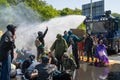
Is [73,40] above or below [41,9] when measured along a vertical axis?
above

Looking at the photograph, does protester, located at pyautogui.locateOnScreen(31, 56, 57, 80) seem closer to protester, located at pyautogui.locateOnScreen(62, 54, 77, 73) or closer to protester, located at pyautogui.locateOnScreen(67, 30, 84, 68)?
protester, located at pyautogui.locateOnScreen(62, 54, 77, 73)

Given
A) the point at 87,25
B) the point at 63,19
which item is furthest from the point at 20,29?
the point at 87,25

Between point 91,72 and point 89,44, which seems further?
point 89,44

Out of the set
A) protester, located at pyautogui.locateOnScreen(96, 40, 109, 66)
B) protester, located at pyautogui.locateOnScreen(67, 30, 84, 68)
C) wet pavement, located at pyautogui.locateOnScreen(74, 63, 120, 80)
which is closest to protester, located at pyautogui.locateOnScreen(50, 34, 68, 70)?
protester, located at pyautogui.locateOnScreen(67, 30, 84, 68)

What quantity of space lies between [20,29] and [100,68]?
36.0 ft

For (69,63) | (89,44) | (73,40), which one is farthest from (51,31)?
(69,63)

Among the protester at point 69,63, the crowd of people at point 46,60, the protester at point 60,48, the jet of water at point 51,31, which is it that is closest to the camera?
the crowd of people at point 46,60

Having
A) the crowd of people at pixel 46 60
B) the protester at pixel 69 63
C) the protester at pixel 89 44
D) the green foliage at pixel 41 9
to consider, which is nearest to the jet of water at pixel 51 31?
the protester at pixel 89 44

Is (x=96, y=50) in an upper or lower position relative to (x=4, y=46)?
lower

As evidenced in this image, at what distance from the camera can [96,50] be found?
57.9 feet

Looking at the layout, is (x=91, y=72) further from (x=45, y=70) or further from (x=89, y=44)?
(x=45, y=70)

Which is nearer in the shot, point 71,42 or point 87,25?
point 71,42

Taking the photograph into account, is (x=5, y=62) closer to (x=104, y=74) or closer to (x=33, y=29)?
(x=104, y=74)

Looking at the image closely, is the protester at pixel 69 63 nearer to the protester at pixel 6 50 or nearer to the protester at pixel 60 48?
the protester at pixel 60 48
